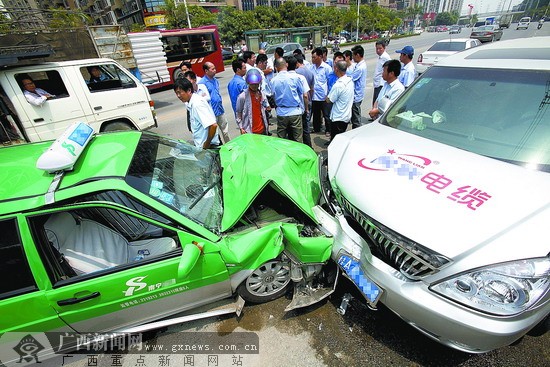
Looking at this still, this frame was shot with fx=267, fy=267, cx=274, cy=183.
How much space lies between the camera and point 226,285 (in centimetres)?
236

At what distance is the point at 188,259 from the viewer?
6.25ft

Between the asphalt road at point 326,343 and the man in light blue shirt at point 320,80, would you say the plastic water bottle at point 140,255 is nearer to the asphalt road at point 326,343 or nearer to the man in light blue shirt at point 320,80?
the asphalt road at point 326,343

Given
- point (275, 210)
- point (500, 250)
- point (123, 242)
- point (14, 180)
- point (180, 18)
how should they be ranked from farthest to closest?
point (180, 18), point (275, 210), point (123, 242), point (14, 180), point (500, 250)

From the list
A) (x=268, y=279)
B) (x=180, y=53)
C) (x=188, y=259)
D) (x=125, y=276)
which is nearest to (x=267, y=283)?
(x=268, y=279)

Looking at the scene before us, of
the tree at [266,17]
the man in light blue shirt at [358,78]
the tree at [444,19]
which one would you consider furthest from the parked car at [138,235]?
the tree at [444,19]

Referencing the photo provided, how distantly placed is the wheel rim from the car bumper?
0.69m

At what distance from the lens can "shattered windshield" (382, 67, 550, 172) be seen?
207cm

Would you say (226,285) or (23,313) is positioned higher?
(23,313)

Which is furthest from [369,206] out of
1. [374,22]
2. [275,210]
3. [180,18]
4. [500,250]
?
[374,22]

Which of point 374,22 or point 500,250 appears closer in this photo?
point 500,250

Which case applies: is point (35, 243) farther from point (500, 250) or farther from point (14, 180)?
point (500, 250)

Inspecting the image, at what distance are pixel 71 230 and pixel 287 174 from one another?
80.2 inches

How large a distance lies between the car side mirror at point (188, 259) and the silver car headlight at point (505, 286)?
5.59 ft

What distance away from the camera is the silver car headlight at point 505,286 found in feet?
5.02
